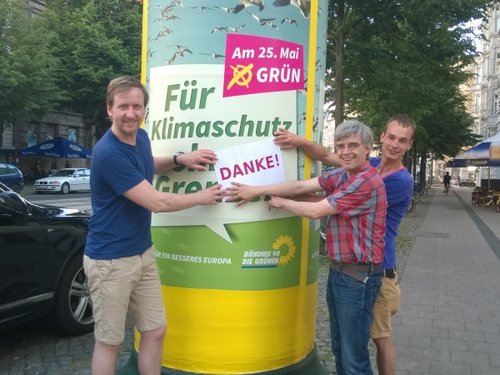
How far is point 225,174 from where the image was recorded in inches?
127

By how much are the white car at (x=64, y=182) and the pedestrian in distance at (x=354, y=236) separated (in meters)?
27.1

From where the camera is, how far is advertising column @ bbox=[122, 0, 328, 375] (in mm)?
3221

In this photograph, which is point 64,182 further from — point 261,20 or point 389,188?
point 389,188

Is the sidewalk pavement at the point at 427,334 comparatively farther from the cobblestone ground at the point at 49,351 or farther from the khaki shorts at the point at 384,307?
the khaki shorts at the point at 384,307

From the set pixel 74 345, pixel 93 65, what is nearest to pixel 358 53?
pixel 74 345

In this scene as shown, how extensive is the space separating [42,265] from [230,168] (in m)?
2.19

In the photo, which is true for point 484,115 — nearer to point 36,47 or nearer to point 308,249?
point 36,47

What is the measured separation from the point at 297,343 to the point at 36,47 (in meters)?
28.1

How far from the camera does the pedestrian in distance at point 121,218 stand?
278 centimetres

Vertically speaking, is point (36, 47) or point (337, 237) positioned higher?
point (36, 47)

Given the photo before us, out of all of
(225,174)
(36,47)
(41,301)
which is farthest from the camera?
(36,47)

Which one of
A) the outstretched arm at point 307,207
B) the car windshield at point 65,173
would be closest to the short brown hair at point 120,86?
the outstretched arm at point 307,207

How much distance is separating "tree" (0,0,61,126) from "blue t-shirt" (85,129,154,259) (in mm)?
25162

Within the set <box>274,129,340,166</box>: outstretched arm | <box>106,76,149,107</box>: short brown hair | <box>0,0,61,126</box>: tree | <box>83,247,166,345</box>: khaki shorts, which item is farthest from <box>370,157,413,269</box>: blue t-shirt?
<box>0,0,61,126</box>: tree
